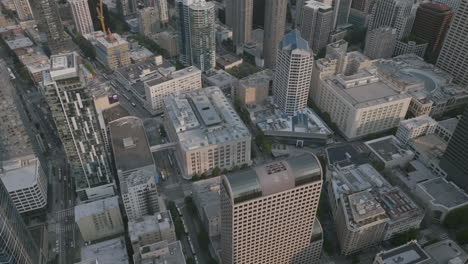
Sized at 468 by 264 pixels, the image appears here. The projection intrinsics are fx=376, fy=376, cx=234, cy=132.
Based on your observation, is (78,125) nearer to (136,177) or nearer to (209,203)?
(136,177)

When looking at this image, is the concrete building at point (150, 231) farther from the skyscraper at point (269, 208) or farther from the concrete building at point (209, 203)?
the skyscraper at point (269, 208)

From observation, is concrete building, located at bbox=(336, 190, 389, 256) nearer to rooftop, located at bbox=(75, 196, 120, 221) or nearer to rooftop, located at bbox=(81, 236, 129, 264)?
rooftop, located at bbox=(81, 236, 129, 264)

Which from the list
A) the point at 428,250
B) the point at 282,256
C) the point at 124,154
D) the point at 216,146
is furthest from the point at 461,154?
the point at 124,154

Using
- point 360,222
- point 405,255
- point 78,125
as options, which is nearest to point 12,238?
point 78,125

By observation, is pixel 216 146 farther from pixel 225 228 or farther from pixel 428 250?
pixel 428 250

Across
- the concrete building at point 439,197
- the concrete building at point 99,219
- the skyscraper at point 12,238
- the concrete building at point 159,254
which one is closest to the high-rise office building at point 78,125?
the concrete building at point 99,219

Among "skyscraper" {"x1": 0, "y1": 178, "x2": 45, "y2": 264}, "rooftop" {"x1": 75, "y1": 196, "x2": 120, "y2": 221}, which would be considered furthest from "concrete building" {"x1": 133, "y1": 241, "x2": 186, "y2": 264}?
"skyscraper" {"x1": 0, "y1": 178, "x2": 45, "y2": 264}
